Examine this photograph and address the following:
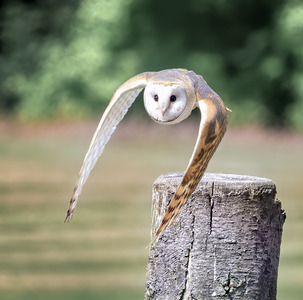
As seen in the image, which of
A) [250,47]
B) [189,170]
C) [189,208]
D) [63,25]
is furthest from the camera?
[63,25]

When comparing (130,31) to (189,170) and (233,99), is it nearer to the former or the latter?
(233,99)

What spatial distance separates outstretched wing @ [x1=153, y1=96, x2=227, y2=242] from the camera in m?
1.70

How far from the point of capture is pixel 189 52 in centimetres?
811

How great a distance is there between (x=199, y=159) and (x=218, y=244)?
0.28 meters

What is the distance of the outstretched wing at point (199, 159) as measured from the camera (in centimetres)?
170

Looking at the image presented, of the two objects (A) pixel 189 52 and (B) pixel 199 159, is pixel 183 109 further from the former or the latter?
(A) pixel 189 52

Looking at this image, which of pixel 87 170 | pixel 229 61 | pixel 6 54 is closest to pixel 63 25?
pixel 6 54

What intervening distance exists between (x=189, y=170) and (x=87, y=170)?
1.30 ft

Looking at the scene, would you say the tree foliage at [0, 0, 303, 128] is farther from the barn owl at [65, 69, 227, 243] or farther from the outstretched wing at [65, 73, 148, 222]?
the barn owl at [65, 69, 227, 243]

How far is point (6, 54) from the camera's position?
905 centimetres

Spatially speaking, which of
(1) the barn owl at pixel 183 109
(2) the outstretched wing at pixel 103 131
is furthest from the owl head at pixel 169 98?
(2) the outstretched wing at pixel 103 131

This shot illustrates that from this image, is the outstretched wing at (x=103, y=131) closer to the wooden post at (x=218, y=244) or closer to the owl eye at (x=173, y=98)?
the owl eye at (x=173, y=98)

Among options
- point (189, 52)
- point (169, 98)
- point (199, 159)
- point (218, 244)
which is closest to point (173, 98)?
point (169, 98)

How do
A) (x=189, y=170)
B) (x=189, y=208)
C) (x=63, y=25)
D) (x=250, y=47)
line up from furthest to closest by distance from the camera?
1. (x=63, y=25)
2. (x=250, y=47)
3. (x=189, y=208)
4. (x=189, y=170)
